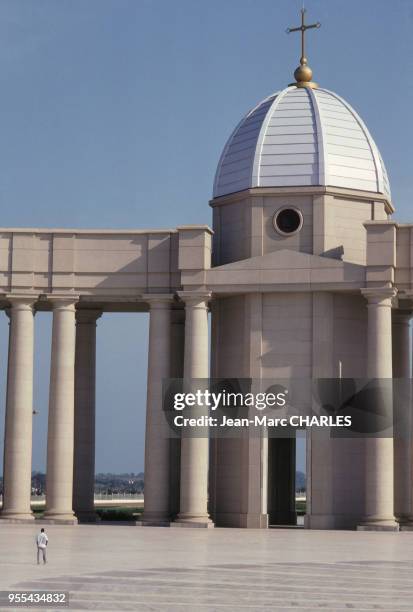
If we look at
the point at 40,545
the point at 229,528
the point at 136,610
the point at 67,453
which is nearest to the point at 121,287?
the point at 67,453

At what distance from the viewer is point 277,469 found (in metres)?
76.1

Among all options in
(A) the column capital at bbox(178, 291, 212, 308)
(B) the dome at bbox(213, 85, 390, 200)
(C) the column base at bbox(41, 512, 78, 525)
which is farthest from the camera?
(B) the dome at bbox(213, 85, 390, 200)

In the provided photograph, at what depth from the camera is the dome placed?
67.8 m

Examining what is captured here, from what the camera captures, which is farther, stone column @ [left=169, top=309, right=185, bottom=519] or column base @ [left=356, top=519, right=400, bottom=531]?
stone column @ [left=169, top=309, right=185, bottom=519]

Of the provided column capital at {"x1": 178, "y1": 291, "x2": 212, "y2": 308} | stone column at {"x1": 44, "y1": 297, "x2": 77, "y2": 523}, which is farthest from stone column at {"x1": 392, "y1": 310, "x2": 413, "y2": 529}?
stone column at {"x1": 44, "y1": 297, "x2": 77, "y2": 523}

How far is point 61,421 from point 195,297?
9246mm

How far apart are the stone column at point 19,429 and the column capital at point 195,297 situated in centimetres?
824

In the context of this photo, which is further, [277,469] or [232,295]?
[277,469]

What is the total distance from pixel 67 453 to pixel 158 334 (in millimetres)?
7552

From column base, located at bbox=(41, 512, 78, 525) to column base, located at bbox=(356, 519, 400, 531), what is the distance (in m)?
14.2

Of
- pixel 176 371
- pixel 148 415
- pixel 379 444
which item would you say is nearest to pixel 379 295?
pixel 379 444

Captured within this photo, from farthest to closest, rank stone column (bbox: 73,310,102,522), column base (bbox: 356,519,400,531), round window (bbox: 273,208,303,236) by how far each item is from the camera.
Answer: stone column (bbox: 73,310,102,522) < round window (bbox: 273,208,303,236) < column base (bbox: 356,519,400,531)

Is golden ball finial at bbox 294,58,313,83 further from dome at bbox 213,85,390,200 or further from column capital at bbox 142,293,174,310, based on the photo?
column capital at bbox 142,293,174,310

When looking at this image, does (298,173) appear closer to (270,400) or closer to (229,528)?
(270,400)
